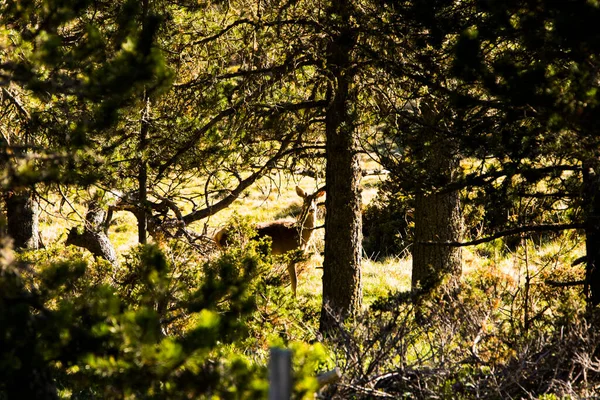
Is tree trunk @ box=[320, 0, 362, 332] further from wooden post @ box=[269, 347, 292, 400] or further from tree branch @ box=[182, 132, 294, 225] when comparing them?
wooden post @ box=[269, 347, 292, 400]

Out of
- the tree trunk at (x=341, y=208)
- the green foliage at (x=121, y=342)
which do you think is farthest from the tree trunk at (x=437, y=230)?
the green foliage at (x=121, y=342)

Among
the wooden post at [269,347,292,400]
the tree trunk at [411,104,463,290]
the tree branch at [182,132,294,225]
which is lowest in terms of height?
the wooden post at [269,347,292,400]

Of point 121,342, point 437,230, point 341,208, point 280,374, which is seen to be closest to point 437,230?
point 437,230

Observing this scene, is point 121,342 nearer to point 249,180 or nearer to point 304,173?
point 249,180

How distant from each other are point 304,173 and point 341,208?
0.86 meters

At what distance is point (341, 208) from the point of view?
9047 millimetres

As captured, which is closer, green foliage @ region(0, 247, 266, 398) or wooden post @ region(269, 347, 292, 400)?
wooden post @ region(269, 347, 292, 400)

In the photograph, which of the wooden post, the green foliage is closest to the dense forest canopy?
the green foliage

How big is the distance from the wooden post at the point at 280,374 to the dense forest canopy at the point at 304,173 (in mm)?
409

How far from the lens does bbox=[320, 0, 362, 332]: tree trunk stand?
339 inches

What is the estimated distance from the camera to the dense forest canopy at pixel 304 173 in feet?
11.1

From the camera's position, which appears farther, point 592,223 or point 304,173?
point 304,173

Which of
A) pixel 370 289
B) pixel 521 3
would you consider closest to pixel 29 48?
pixel 521 3

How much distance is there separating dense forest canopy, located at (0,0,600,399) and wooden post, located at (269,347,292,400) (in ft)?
1.34
